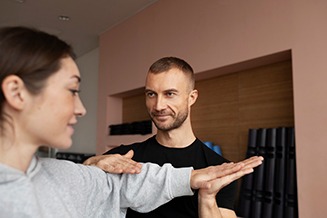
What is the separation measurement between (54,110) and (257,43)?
1.65 meters

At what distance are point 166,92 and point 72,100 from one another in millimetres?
618

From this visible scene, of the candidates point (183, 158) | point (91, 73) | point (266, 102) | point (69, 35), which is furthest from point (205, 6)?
point (91, 73)

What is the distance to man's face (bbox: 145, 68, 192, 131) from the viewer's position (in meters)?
1.30

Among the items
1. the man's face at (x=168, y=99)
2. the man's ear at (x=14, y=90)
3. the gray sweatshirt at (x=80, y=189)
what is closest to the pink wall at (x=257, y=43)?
the man's face at (x=168, y=99)

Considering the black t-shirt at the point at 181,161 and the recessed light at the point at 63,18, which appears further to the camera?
A: the recessed light at the point at 63,18

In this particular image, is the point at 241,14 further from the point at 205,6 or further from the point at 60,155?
the point at 60,155

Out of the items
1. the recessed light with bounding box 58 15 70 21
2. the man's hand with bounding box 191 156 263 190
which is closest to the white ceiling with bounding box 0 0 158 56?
the recessed light with bounding box 58 15 70 21

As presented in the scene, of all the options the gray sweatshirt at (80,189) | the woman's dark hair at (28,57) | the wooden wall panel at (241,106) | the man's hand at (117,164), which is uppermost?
the wooden wall panel at (241,106)

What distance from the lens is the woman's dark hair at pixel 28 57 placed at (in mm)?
662

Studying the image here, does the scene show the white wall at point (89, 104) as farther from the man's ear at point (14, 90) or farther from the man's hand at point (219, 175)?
the man's ear at point (14, 90)

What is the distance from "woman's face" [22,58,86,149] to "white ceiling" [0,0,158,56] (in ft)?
8.47

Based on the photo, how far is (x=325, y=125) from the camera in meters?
1.66

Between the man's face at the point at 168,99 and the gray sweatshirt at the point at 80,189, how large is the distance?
288mm

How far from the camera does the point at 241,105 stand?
7.80 ft
